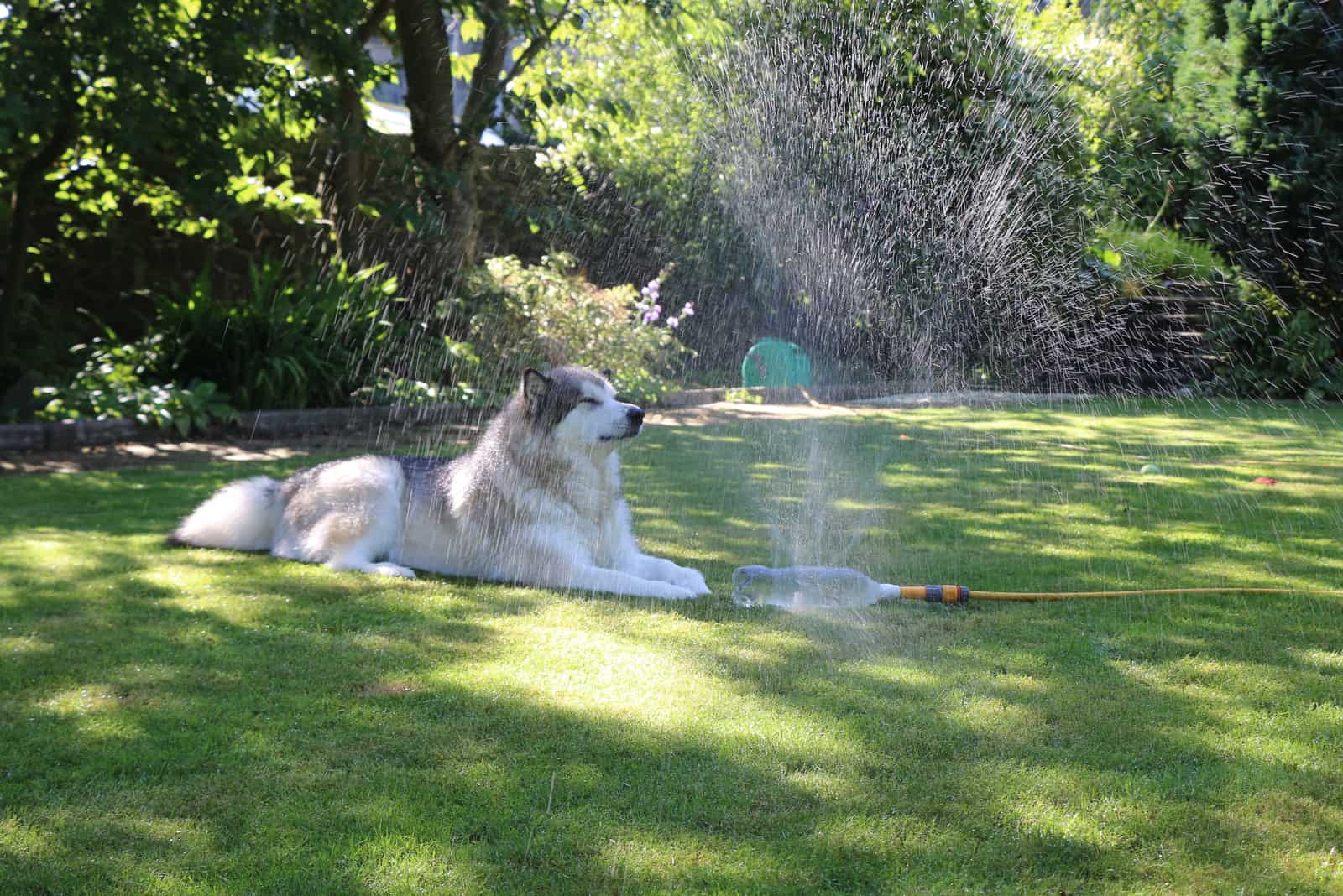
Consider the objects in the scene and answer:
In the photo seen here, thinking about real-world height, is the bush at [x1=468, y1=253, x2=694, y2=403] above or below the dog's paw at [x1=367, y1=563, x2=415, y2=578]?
above

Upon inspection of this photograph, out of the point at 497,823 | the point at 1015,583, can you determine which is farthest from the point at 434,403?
the point at 497,823

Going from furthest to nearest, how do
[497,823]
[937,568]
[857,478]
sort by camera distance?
[857,478]
[937,568]
[497,823]

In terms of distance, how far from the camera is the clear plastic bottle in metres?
4.79

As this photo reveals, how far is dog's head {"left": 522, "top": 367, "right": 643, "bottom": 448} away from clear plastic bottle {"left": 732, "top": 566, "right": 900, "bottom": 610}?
3.05ft

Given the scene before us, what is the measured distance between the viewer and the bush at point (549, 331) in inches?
486

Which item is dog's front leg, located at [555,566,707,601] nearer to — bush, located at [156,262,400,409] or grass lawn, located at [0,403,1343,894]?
grass lawn, located at [0,403,1343,894]

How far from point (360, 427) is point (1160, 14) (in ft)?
47.1

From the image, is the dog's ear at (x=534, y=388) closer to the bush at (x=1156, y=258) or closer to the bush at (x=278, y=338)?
the bush at (x=278, y=338)

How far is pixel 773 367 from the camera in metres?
14.2

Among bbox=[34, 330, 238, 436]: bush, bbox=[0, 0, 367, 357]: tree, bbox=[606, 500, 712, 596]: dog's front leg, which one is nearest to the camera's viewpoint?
bbox=[606, 500, 712, 596]: dog's front leg

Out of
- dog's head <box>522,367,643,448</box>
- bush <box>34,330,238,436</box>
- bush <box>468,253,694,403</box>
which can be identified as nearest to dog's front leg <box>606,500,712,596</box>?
dog's head <box>522,367,643,448</box>

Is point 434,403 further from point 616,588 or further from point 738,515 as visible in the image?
point 616,588

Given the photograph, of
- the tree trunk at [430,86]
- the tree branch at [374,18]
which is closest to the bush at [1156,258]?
the tree trunk at [430,86]

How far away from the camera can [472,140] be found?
11992 millimetres
